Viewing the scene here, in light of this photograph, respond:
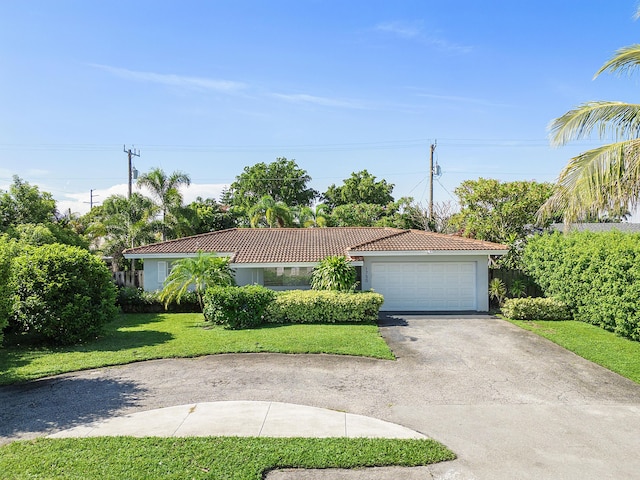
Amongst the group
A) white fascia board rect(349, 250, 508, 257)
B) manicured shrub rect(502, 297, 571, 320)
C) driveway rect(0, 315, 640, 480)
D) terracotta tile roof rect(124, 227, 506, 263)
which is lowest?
driveway rect(0, 315, 640, 480)

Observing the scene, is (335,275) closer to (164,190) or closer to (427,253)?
(427,253)

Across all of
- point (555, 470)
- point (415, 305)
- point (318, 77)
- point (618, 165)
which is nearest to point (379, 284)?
point (415, 305)

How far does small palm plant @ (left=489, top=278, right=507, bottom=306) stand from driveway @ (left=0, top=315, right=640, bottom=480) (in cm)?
716

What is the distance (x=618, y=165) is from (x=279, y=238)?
1558 cm

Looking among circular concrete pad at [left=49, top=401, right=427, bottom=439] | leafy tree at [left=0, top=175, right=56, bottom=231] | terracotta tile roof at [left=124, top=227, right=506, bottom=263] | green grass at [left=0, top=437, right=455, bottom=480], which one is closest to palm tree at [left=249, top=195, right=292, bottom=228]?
terracotta tile roof at [left=124, top=227, right=506, bottom=263]

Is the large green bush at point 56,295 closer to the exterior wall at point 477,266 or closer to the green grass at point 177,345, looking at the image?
the green grass at point 177,345

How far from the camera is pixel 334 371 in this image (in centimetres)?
957

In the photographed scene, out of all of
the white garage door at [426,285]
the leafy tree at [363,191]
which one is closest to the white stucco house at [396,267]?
the white garage door at [426,285]

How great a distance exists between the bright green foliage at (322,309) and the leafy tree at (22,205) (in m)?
13.3

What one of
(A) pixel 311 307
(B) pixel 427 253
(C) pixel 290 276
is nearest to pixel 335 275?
(A) pixel 311 307

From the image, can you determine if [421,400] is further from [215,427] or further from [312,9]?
[312,9]

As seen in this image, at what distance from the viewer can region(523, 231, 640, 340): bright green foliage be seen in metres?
12.5

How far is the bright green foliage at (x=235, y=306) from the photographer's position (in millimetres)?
14578

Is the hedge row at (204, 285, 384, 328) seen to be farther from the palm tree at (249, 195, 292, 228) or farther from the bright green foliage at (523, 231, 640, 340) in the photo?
the palm tree at (249, 195, 292, 228)
